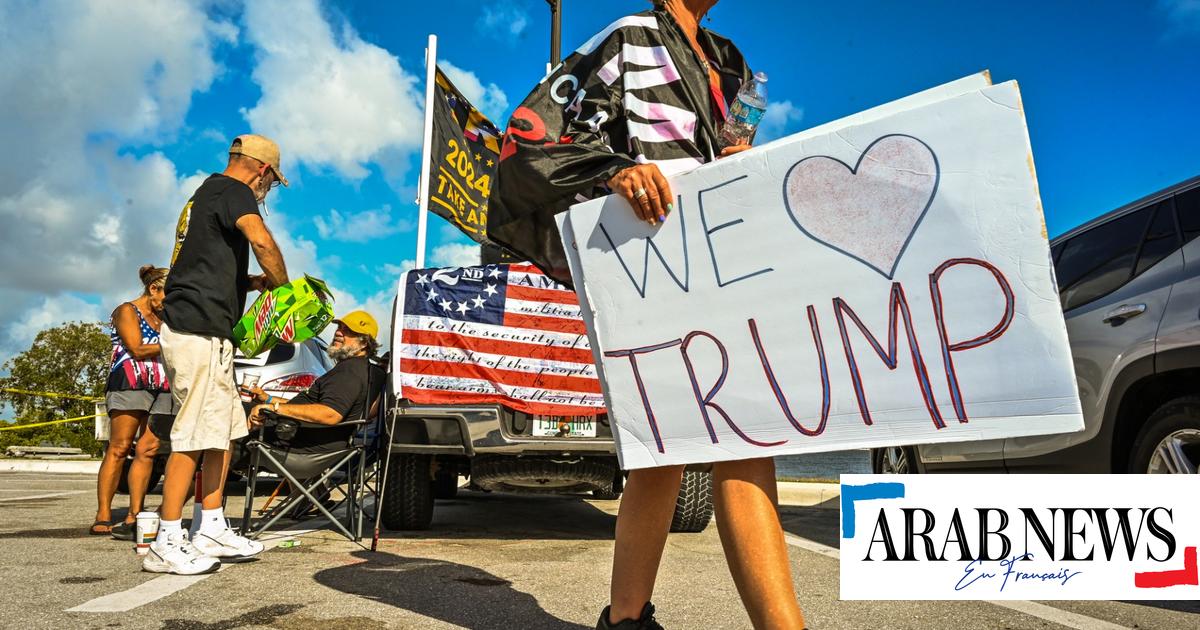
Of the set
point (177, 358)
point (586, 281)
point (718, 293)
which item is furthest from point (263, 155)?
point (718, 293)

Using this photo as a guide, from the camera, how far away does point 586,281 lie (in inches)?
75.7

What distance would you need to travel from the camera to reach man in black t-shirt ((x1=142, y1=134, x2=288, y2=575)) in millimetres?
3396

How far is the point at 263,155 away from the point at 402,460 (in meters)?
2.09

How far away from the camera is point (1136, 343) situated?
371 cm

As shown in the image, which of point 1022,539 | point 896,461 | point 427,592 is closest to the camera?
point 1022,539

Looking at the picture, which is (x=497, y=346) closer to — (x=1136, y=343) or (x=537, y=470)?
(x=537, y=470)

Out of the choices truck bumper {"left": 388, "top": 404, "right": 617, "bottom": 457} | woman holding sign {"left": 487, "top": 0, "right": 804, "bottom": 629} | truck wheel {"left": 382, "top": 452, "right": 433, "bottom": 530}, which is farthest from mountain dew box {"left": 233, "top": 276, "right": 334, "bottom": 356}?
woman holding sign {"left": 487, "top": 0, "right": 804, "bottom": 629}

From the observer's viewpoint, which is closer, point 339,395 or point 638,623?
point 638,623

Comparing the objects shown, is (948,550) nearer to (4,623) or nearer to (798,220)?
(798,220)

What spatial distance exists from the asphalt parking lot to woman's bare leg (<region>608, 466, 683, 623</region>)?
601 millimetres

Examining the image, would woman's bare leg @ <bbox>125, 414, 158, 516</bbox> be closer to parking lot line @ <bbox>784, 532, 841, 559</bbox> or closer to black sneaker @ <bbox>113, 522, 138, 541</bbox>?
black sneaker @ <bbox>113, 522, 138, 541</bbox>

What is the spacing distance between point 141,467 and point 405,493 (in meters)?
1.55

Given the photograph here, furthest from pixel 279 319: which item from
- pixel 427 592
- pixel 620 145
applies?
pixel 620 145

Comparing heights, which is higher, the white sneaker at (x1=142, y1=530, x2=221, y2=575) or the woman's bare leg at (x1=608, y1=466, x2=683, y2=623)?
the woman's bare leg at (x1=608, y1=466, x2=683, y2=623)
